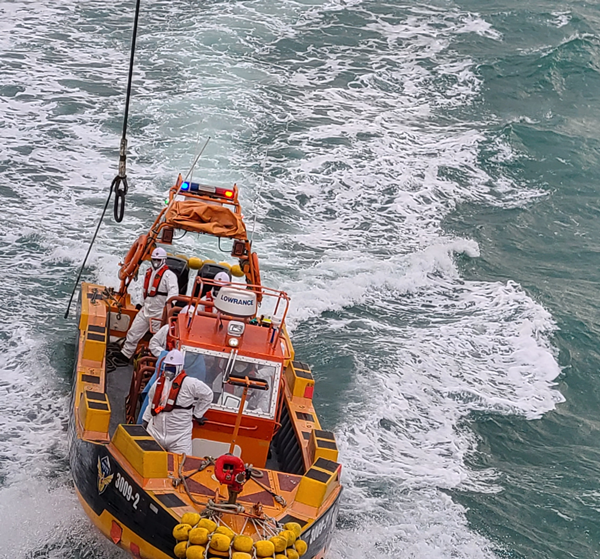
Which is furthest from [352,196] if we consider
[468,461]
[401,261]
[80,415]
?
[80,415]

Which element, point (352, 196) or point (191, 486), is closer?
point (191, 486)

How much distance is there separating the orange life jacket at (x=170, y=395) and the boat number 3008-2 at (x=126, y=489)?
26.9 inches

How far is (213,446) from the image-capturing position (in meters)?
7.74

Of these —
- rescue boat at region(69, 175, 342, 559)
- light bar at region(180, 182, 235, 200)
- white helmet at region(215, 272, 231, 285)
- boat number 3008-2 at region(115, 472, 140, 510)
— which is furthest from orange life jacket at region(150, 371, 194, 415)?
light bar at region(180, 182, 235, 200)

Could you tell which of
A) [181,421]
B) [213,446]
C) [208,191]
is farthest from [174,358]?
[208,191]

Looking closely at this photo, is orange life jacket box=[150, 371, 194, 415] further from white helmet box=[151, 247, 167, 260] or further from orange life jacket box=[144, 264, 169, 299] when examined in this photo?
white helmet box=[151, 247, 167, 260]

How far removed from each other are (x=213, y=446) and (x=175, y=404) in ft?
2.17

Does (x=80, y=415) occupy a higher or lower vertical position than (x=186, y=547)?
lower

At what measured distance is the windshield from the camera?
7590 mm

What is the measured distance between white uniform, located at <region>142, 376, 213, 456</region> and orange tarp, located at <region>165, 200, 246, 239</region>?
8.45ft

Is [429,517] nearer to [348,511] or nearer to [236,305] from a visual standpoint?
[348,511]

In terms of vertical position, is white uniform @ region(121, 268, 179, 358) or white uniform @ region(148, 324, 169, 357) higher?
white uniform @ region(148, 324, 169, 357)

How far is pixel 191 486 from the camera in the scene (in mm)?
6883

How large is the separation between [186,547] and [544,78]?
19748 millimetres
